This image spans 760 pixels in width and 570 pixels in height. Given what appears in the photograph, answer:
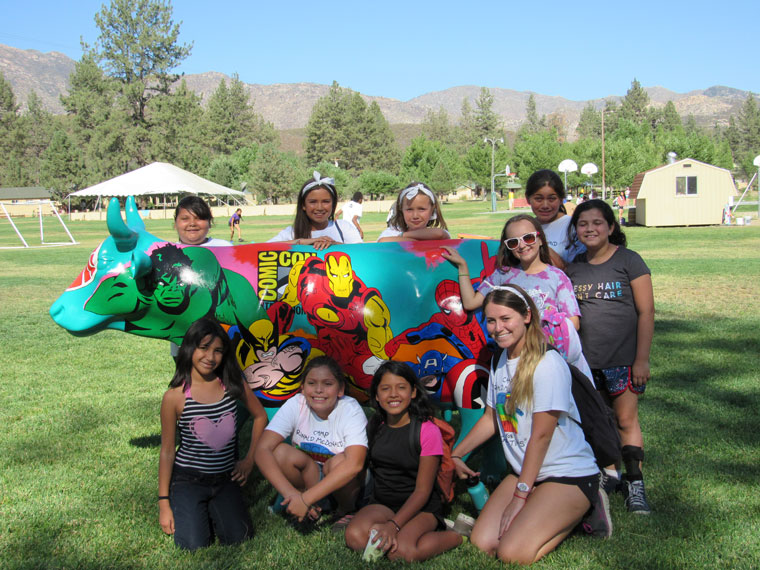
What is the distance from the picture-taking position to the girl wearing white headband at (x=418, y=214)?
392 cm

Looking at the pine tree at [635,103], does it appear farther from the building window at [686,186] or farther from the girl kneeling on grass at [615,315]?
the girl kneeling on grass at [615,315]

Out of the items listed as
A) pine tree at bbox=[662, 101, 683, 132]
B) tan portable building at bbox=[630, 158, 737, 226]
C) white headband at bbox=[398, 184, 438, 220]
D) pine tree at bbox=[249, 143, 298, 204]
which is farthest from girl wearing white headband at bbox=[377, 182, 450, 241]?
pine tree at bbox=[662, 101, 683, 132]

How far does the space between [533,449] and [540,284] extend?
87 cm

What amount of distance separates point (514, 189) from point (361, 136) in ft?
67.2

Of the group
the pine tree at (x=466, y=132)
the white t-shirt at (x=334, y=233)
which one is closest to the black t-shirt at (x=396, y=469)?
the white t-shirt at (x=334, y=233)

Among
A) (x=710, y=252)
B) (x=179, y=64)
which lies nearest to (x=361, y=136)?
(x=179, y=64)

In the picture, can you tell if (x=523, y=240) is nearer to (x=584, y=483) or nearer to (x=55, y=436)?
(x=584, y=483)

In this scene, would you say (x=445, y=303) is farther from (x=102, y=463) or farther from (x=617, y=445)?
(x=102, y=463)

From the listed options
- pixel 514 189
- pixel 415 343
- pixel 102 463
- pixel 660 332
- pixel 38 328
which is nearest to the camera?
pixel 415 343

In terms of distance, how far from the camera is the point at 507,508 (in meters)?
3.12

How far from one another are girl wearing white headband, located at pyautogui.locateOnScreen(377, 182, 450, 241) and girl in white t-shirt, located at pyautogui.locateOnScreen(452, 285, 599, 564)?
819 mm

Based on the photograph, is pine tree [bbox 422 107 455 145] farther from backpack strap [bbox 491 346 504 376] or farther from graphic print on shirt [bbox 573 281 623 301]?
backpack strap [bbox 491 346 504 376]

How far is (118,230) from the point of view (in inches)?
144

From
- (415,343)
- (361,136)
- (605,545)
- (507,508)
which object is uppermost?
(361,136)
